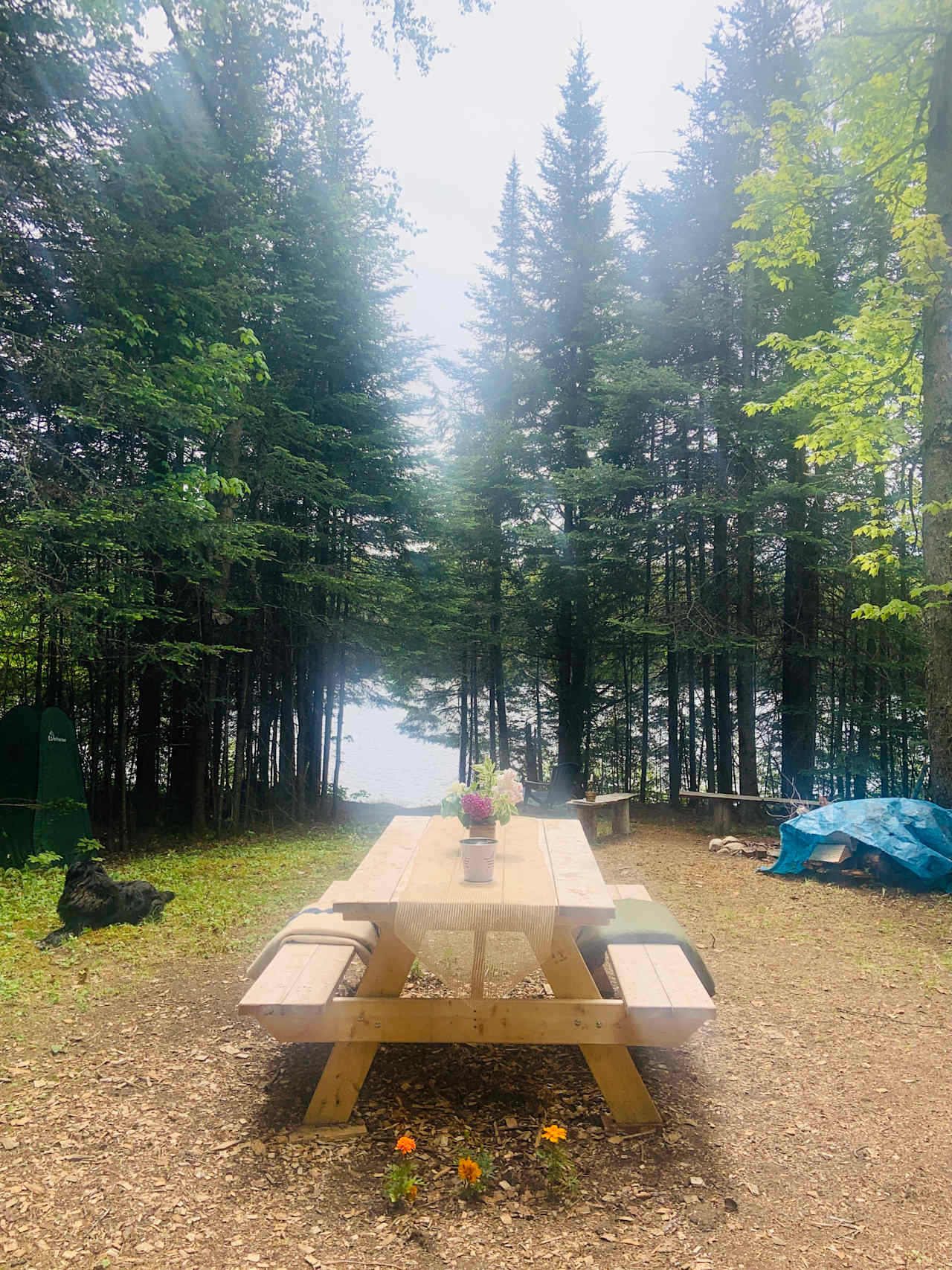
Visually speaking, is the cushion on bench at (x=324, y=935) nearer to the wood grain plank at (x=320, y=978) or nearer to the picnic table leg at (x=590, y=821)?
the wood grain plank at (x=320, y=978)

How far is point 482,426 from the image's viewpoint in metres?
12.2

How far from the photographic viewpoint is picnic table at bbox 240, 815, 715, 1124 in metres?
2.25

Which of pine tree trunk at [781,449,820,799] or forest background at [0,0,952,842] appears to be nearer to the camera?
forest background at [0,0,952,842]

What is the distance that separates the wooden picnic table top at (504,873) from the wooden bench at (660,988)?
26 centimetres

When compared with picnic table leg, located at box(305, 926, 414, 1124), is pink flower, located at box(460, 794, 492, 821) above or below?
above

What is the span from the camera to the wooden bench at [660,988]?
86.4 inches

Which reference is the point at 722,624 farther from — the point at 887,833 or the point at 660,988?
the point at 660,988

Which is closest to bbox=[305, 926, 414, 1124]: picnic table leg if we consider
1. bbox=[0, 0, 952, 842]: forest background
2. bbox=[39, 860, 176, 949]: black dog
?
bbox=[39, 860, 176, 949]: black dog

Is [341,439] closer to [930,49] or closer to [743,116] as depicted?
[743,116]

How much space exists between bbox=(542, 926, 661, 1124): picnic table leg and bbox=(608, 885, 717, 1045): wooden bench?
0.16 meters

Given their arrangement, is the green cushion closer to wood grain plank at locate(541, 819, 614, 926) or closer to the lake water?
Answer: wood grain plank at locate(541, 819, 614, 926)

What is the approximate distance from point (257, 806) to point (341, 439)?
16.7ft

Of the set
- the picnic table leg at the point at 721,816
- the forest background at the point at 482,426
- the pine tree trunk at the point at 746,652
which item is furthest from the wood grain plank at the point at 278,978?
the pine tree trunk at the point at 746,652

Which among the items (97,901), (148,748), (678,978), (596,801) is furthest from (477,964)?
(148,748)
